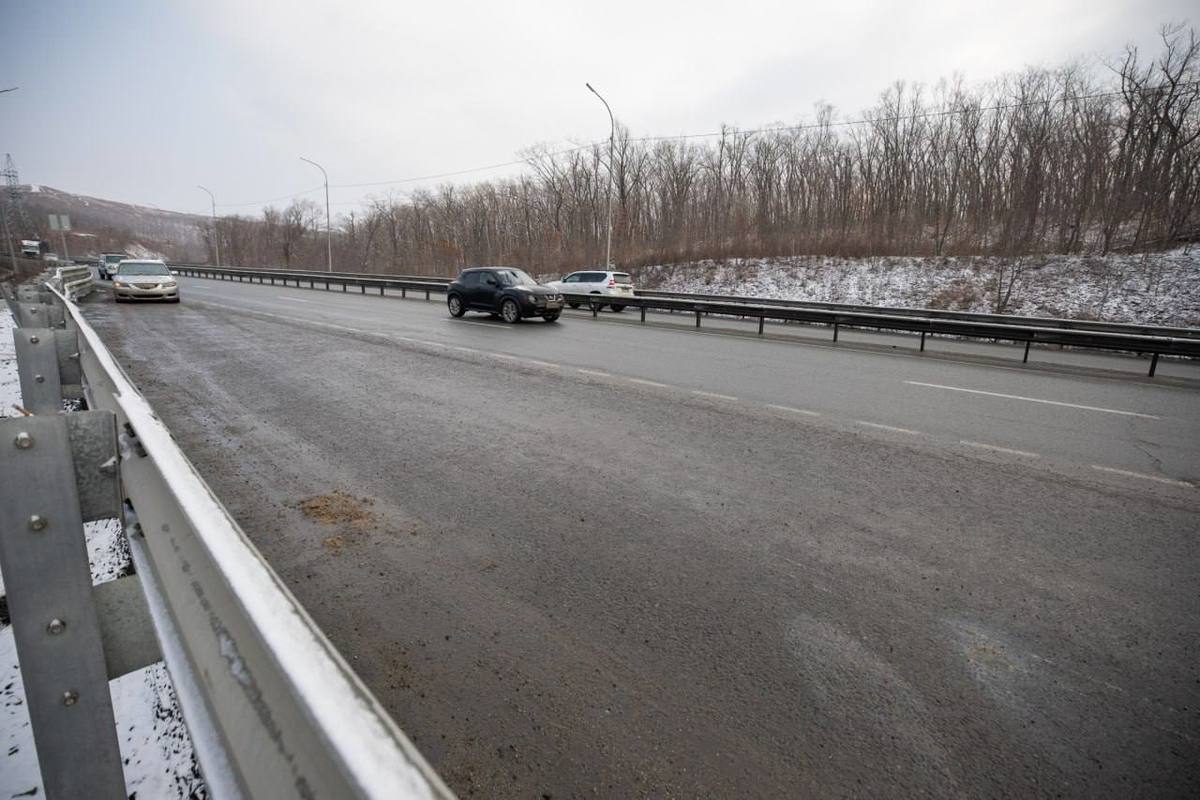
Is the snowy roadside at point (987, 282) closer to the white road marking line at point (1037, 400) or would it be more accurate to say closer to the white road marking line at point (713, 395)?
the white road marking line at point (1037, 400)

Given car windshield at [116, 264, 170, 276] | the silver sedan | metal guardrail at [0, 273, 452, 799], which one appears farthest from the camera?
car windshield at [116, 264, 170, 276]

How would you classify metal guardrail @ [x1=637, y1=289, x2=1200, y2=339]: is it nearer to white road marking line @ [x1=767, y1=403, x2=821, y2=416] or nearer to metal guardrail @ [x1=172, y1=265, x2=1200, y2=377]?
metal guardrail @ [x1=172, y1=265, x2=1200, y2=377]

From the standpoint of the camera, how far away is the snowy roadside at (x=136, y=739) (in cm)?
215

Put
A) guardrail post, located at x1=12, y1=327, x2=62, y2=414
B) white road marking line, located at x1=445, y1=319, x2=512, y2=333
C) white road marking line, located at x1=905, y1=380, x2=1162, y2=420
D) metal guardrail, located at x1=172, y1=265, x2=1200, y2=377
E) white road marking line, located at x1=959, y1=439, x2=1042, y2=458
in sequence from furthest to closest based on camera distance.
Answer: white road marking line, located at x1=445, y1=319, x2=512, y2=333, metal guardrail, located at x1=172, y1=265, x2=1200, y2=377, white road marking line, located at x1=905, y1=380, x2=1162, y2=420, white road marking line, located at x1=959, y1=439, x2=1042, y2=458, guardrail post, located at x1=12, y1=327, x2=62, y2=414

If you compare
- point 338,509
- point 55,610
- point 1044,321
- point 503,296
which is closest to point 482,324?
point 503,296

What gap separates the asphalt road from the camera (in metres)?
2.47

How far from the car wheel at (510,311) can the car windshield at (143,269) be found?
13.5 m

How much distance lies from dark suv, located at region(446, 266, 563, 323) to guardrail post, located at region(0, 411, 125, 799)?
55.8 feet

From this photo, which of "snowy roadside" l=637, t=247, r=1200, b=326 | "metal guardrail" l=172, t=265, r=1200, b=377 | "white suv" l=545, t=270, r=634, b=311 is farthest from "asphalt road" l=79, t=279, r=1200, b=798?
"snowy roadside" l=637, t=247, r=1200, b=326

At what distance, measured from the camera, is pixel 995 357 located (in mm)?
13977

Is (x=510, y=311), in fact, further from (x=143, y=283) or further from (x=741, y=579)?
(x=741, y=579)

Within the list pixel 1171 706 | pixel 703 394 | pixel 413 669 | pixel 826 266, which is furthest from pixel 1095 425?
pixel 826 266

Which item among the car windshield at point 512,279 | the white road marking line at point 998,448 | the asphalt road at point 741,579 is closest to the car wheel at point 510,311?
the car windshield at point 512,279

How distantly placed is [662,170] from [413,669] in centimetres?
5132
